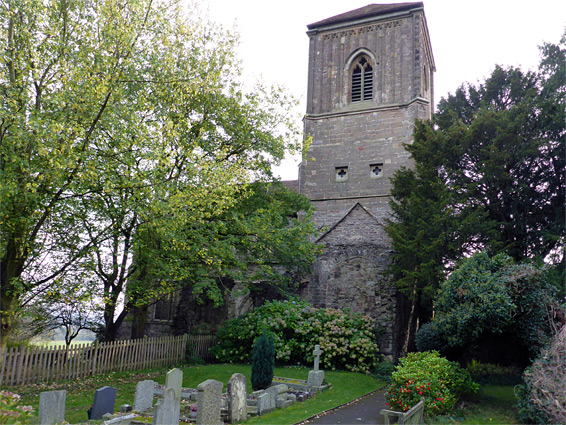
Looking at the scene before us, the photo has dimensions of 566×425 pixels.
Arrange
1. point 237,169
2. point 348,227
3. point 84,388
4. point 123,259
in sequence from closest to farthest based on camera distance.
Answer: point 84,388, point 237,169, point 123,259, point 348,227

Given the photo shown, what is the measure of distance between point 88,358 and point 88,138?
7.41 m

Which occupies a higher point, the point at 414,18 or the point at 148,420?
the point at 414,18

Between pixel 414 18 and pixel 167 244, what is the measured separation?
72.1ft

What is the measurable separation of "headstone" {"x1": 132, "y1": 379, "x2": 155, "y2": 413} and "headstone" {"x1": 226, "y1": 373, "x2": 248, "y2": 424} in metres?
1.82

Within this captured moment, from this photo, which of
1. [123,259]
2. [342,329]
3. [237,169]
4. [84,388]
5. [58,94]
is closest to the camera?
[58,94]

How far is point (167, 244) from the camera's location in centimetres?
1252

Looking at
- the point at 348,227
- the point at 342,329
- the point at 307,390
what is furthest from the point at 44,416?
the point at 348,227

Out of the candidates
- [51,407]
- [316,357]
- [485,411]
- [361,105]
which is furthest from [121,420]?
[361,105]

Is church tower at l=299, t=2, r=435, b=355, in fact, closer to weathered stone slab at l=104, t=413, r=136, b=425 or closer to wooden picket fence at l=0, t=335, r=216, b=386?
wooden picket fence at l=0, t=335, r=216, b=386

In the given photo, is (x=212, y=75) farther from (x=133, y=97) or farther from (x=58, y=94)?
(x=58, y=94)

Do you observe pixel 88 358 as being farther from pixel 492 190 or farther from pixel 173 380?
pixel 492 190

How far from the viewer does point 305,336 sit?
52.7 feet

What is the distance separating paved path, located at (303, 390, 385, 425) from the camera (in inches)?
364

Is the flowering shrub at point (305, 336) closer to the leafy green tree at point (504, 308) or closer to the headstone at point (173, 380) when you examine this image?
the leafy green tree at point (504, 308)
